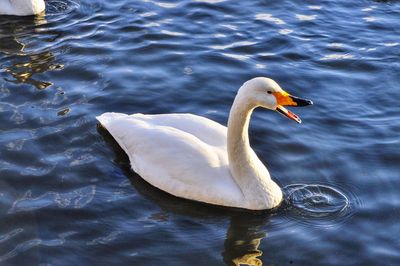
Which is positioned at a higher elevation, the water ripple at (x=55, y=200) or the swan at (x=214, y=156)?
the swan at (x=214, y=156)

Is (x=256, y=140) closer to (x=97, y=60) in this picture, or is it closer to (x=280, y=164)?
(x=280, y=164)

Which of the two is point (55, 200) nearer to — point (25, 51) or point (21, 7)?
point (25, 51)

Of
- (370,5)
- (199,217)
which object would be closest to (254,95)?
(199,217)

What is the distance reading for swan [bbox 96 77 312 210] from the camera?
9.12 m

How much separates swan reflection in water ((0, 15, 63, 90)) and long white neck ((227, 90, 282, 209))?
3.95m

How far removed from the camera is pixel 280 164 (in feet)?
34.0

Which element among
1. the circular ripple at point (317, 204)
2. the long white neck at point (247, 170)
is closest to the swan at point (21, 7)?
the long white neck at point (247, 170)

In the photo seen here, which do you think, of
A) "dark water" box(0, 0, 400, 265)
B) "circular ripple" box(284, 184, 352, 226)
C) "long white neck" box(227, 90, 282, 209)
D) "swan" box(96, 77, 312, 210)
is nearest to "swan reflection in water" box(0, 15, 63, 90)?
"dark water" box(0, 0, 400, 265)

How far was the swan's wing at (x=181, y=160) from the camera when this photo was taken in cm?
946

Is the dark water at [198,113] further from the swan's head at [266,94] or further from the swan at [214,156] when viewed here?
the swan's head at [266,94]

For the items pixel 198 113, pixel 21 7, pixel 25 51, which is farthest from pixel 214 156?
pixel 21 7

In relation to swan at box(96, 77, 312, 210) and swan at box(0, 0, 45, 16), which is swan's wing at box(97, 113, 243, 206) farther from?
swan at box(0, 0, 45, 16)

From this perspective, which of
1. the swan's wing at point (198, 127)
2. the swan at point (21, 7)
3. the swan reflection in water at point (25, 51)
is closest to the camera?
the swan's wing at point (198, 127)

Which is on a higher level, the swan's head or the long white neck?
the swan's head
